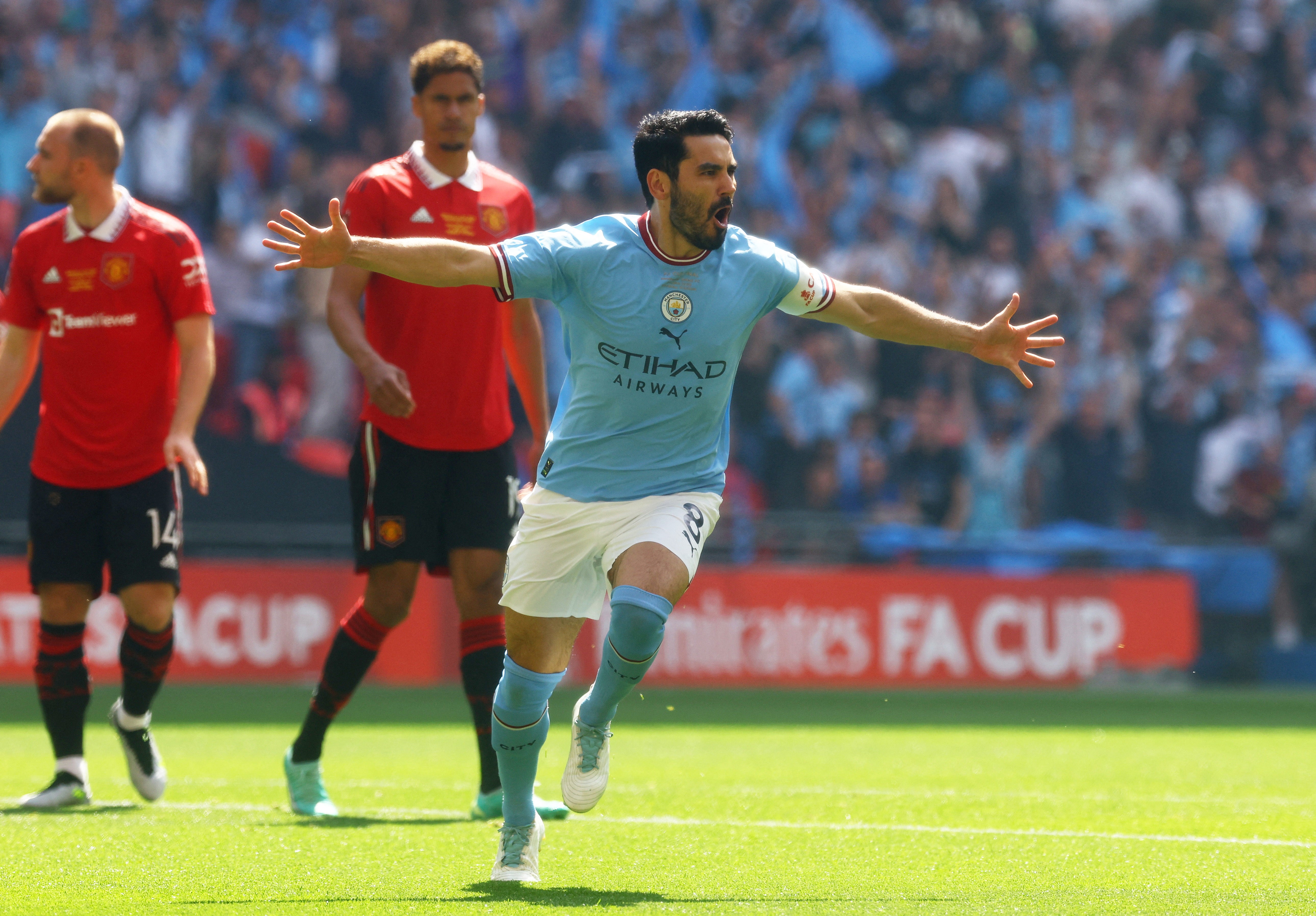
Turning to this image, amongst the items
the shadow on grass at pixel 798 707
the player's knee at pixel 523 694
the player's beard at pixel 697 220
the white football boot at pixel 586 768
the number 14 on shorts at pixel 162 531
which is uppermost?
the player's beard at pixel 697 220

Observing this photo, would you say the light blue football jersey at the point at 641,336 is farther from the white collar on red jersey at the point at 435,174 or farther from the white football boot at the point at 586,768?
the white collar on red jersey at the point at 435,174

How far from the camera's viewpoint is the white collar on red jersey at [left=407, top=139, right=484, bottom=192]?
6359mm

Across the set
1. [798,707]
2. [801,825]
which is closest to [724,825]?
[801,825]

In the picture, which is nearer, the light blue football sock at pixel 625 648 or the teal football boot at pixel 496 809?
the light blue football sock at pixel 625 648

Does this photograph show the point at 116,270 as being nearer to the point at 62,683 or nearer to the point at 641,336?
the point at 62,683

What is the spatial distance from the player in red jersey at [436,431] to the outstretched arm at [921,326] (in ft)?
5.23

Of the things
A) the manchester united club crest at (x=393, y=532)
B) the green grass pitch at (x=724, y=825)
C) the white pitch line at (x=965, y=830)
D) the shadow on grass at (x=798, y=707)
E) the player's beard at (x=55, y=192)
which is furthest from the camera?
the shadow on grass at (x=798, y=707)

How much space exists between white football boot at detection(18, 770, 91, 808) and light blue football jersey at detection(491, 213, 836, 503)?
251cm

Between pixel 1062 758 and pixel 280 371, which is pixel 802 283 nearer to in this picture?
pixel 1062 758

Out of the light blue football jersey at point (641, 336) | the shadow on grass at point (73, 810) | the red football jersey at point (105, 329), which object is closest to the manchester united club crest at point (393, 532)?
the red football jersey at point (105, 329)

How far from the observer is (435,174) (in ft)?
20.9

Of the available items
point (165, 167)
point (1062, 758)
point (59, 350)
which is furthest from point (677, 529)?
point (165, 167)

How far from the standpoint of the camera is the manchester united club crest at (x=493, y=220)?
20.9ft

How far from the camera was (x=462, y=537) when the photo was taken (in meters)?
6.26
